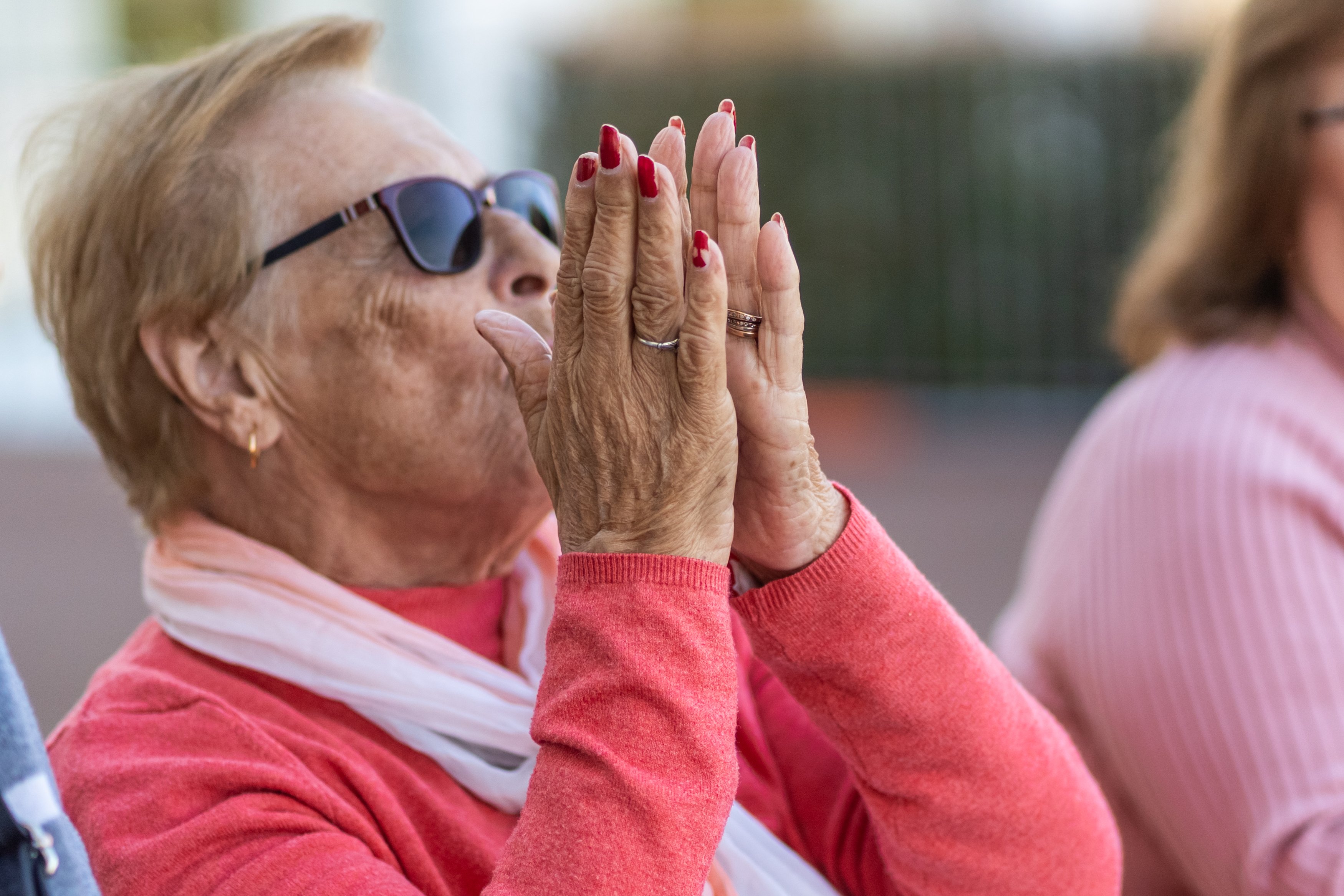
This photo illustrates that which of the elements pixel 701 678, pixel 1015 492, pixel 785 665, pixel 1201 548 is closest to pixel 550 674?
pixel 701 678

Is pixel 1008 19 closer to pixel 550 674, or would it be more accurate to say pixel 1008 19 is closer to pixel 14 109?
pixel 14 109

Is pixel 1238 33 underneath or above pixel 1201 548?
above

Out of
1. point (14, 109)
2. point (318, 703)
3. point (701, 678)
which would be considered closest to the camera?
point (701, 678)

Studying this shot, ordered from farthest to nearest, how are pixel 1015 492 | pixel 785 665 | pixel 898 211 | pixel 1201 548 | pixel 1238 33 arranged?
1. pixel 898 211
2. pixel 1015 492
3. pixel 1238 33
4. pixel 1201 548
5. pixel 785 665

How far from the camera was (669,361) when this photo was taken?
1.27 meters

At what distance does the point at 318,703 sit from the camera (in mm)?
1566

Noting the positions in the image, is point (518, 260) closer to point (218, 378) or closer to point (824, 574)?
point (218, 378)

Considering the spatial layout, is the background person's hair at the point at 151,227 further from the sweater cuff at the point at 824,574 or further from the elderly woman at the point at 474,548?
the sweater cuff at the point at 824,574

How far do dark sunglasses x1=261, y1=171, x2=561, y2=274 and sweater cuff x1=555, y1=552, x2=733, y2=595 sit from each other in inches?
22.5

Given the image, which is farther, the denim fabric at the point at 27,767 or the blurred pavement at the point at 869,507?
the blurred pavement at the point at 869,507

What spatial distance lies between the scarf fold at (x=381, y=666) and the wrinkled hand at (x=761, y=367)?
402 millimetres

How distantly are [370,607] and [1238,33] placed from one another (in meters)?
1.93

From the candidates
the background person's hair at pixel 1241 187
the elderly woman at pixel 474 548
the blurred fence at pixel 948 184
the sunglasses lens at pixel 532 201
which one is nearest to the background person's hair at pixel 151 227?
the elderly woman at pixel 474 548

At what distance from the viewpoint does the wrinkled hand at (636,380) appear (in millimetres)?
1236
